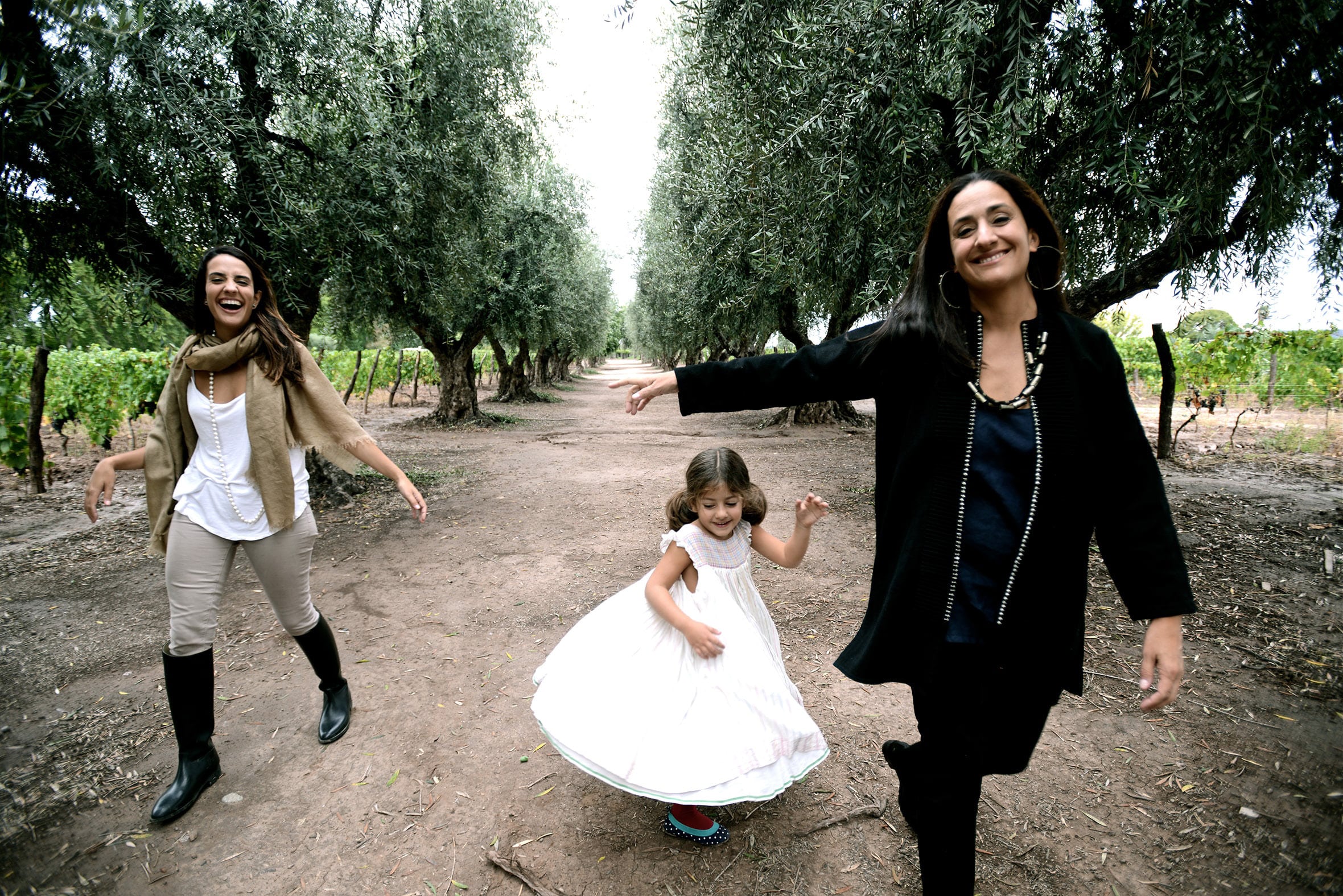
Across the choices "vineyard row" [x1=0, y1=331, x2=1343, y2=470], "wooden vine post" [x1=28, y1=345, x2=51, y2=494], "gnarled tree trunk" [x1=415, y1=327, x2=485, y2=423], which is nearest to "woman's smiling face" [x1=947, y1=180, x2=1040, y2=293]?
"vineyard row" [x1=0, y1=331, x2=1343, y2=470]

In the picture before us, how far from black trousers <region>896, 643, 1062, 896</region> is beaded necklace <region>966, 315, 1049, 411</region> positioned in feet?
2.20

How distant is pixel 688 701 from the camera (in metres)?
2.18

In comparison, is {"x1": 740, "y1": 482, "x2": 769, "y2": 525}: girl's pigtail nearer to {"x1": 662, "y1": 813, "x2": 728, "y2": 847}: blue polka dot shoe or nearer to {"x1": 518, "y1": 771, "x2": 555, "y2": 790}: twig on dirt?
{"x1": 662, "y1": 813, "x2": 728, "y2": 847}: blue polka dot shoe

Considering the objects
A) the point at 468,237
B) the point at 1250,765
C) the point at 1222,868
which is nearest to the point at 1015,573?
the point at 1222,868

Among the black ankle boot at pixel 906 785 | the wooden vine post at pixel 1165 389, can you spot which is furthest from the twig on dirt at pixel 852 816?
the wooden vine post at pixel 1165 389

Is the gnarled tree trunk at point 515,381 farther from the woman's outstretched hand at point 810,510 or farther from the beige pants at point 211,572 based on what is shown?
the woman's outstretched hand at point 810,510

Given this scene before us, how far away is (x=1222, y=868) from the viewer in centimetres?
223

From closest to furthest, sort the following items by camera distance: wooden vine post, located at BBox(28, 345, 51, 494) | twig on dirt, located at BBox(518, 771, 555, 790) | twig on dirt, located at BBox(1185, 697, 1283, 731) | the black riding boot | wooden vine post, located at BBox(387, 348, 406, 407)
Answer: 1. twig on dirt, located at BBox(518, 771, 555, 790)
2. the black riding boot
3. twig on dirt, located at BBox(1185, 697, 1283, 731)
4. wooden vine post, located at BBox(28, 345, 51, 494)
5. wooden vine post, located at BBox(387, 348, 406, 407)

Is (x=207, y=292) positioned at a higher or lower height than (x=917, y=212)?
lower

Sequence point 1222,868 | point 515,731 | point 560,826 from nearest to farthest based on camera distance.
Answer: point 1222,868 < point 560,826 < point 515,731

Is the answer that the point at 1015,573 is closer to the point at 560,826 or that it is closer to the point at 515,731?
the point at 560,826

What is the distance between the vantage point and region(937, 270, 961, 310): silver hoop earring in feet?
5.74

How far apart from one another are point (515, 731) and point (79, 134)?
21.1 ft

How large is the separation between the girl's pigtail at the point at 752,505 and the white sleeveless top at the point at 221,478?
2.00 m
